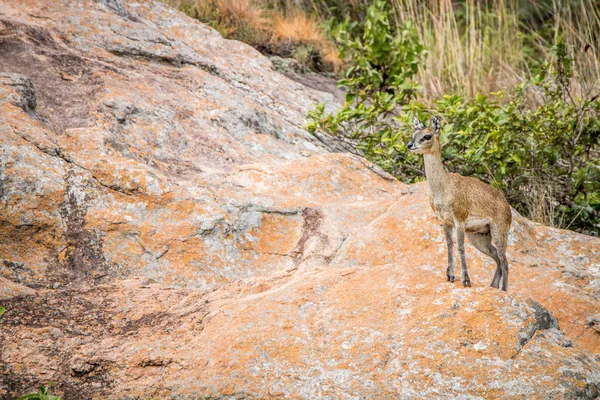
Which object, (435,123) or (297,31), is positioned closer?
(435,123)

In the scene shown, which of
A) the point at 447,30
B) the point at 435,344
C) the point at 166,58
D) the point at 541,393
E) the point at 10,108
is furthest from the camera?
the point at 447,30

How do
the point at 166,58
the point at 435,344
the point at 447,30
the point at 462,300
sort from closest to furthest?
1. the point at 435,344
2. the point at 462,300
3. the point at 166,58
4. the point at 447,30

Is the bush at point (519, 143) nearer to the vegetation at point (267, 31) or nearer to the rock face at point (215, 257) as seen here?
the rock face at point (215, 257)

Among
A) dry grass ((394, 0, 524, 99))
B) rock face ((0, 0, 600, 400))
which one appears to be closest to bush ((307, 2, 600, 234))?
→ rock face ((0, 0, 600, 400))

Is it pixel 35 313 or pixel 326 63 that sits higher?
pixel 326 63

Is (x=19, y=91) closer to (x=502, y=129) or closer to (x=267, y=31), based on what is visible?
(x=502, y=129)

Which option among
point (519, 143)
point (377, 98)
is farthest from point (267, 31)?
point (519, 143)

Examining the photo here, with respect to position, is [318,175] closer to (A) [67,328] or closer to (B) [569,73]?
(A) [67,328]

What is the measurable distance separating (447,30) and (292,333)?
926 centimetres

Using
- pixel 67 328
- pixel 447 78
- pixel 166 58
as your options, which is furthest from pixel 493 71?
pixel 67 328

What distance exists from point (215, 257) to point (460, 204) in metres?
2.01

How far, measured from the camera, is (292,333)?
3.94 m

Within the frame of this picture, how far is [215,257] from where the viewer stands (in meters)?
5.30

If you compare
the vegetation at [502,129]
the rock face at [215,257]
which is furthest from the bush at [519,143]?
the rock face at [215,257]
